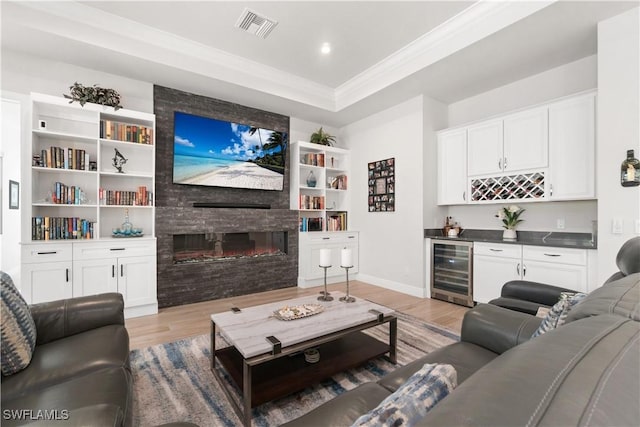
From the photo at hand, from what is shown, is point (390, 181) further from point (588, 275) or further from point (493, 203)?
point (588, 275)

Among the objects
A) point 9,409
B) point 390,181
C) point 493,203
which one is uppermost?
point 390,181

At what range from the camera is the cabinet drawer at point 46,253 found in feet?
8.93

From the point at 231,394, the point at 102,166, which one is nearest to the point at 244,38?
the point at 102,166

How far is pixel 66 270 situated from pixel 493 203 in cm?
496

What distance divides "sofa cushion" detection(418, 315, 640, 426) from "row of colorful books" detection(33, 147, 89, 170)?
4.01 metres

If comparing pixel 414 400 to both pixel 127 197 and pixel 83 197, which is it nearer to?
pixel 127 197

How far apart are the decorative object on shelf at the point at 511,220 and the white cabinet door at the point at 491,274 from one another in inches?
18.2

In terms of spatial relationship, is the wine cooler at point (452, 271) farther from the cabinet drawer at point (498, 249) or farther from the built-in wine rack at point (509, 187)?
the built-in wine rack at point (509, 187)

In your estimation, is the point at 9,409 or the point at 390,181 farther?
the point at 390,181

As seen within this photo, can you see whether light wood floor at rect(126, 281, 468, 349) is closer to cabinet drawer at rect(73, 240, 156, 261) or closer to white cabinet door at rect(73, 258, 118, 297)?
white cabinet door at rect(73, 258, 118, 297)

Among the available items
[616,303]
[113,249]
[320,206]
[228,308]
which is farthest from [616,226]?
[113,249]

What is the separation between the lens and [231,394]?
5.71ft

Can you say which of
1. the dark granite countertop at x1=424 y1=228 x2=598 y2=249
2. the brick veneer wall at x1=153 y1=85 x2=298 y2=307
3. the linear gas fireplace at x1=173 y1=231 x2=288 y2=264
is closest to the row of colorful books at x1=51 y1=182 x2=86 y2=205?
the brick veneer wall at x1=153 y1=85 x2=298 y2=307

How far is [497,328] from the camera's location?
1.52 m
